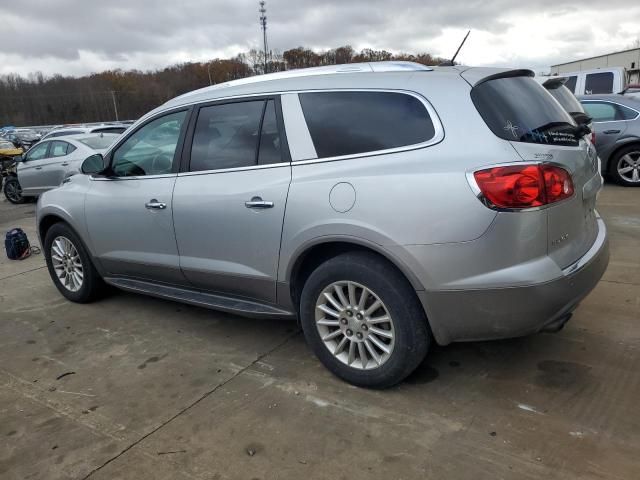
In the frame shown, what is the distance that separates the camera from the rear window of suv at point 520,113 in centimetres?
269

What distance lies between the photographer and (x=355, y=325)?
121 inches

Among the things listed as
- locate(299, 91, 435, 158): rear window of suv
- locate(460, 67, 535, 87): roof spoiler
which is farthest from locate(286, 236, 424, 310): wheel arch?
locate(460, 67, 535, 87): roof spoiler

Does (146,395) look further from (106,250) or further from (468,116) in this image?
(468,116)

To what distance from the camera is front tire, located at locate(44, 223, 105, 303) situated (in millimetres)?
4727

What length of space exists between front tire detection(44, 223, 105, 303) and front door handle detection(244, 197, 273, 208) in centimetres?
213

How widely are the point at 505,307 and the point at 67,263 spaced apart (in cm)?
395

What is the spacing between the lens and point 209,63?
63.9 metres

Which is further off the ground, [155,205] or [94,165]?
[94,165]

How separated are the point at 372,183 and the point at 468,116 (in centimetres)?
58

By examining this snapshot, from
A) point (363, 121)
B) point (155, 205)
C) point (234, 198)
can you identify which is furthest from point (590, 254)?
point (155, 205)

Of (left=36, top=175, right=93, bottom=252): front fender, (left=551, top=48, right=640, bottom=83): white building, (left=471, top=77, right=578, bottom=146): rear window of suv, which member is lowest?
(left=36, top=175, right=93, bottom=252): front fender

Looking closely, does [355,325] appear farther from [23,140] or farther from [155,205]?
[23,140]

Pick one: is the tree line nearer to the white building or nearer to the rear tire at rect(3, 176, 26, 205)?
the white building

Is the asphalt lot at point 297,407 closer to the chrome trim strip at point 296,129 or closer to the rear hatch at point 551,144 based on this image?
the rear hatch at point 551,144
